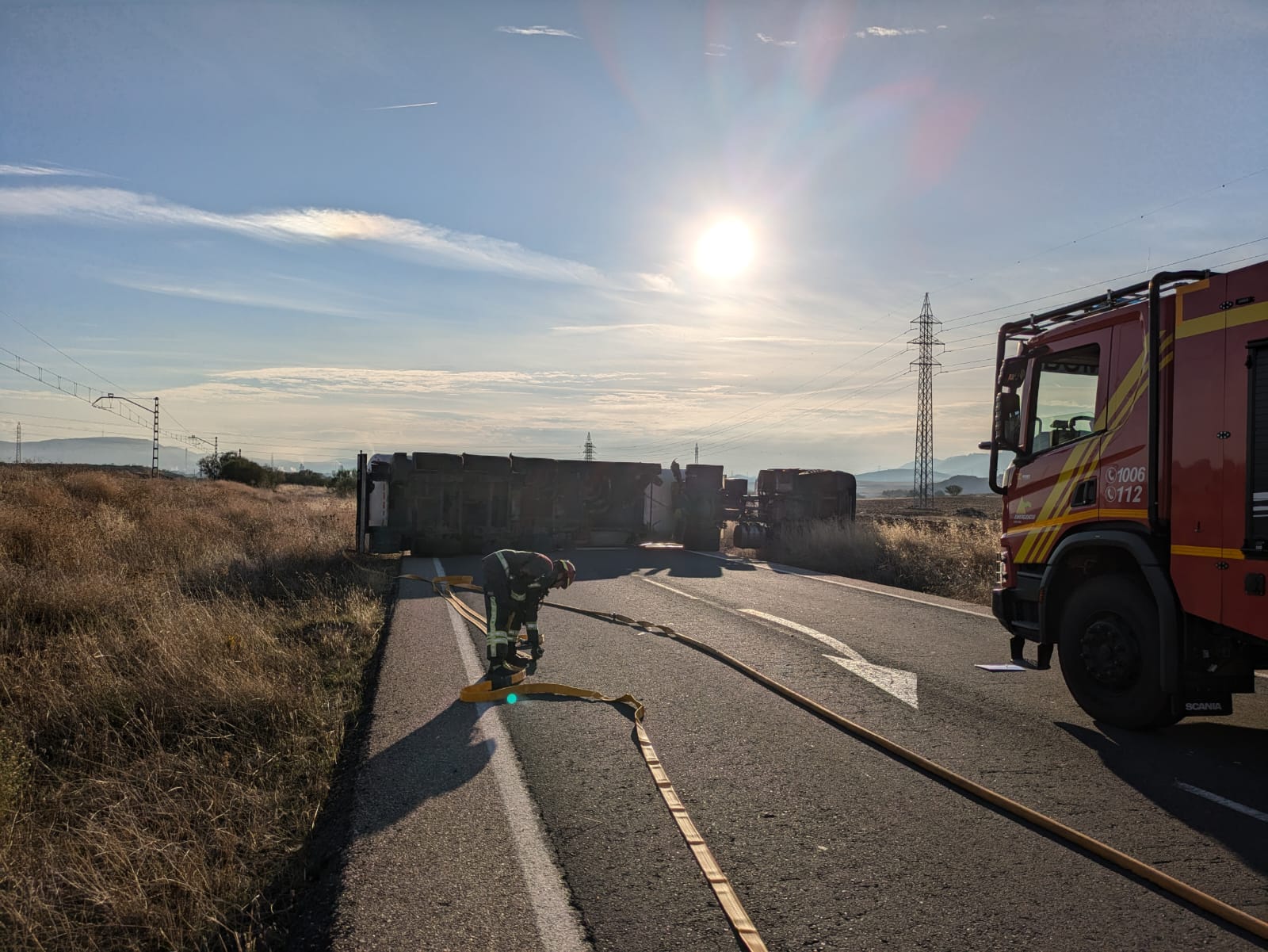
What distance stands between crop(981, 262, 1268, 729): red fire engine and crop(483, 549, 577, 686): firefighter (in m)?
3.87

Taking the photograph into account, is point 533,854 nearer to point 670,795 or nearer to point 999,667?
point 670,795

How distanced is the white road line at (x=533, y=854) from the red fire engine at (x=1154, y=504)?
412cm

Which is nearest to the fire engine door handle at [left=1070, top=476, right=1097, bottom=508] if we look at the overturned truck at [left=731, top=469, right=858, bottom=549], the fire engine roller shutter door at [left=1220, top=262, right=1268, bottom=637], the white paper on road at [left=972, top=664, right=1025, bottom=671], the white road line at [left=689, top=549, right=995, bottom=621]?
the fire engine roller shutter door at [left=1220, top=262, right=1268, bottom=637]

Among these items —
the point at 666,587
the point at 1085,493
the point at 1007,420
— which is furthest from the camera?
the point at 666,587

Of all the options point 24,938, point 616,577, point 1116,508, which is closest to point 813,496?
point 616,577

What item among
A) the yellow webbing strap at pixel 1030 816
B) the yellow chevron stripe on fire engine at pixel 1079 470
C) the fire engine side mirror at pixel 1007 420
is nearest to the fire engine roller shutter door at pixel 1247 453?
the yellow chevron stripe on fire engine at pixel 1079 470

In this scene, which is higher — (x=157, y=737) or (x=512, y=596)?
(x=512, y=596)

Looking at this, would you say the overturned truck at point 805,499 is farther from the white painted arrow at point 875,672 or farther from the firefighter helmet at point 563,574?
the firefighter helmet at point 563,574

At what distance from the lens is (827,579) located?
15547mm

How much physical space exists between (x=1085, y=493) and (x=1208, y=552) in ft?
3.86

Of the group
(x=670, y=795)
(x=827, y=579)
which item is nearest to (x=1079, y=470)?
(x=670, y=795)

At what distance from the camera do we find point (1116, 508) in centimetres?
604

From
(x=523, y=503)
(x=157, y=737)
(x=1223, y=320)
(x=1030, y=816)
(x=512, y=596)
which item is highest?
(x=1223, y=320)

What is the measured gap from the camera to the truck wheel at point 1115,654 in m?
5.71
